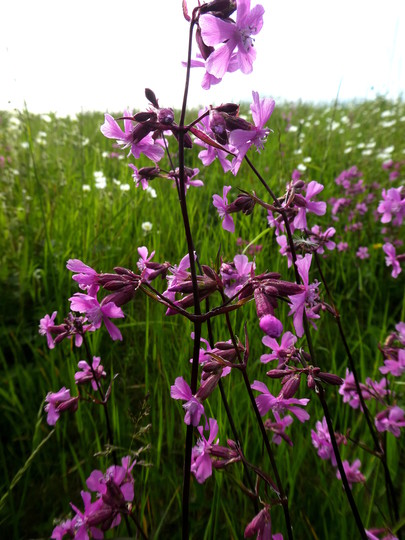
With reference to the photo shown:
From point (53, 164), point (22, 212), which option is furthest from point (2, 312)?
point (53, 164)

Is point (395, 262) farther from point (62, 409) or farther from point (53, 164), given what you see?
point (53, 164)

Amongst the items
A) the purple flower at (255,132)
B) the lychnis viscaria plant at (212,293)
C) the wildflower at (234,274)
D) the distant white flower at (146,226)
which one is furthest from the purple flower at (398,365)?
the distant white flower at (146,226)

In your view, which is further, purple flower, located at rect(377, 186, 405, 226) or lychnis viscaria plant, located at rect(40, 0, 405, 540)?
purple flower, located at rect(377, 186, 405, 226)

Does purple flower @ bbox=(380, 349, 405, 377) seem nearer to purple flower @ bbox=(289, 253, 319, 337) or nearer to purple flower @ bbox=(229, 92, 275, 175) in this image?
Result: purple flower @ bbox=(289, 253, 319, 337)

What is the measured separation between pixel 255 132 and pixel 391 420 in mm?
941

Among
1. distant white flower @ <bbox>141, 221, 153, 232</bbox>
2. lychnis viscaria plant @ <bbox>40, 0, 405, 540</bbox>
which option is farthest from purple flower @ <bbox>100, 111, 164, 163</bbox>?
distant white flower @ <bbox>141, 221, 153, 232</bbox>

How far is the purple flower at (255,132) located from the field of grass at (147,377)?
46cm

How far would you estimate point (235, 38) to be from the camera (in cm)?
75

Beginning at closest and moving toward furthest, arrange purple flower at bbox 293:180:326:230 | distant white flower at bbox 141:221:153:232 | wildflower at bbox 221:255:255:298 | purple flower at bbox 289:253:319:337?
purple flower at bbox 289:253:319:337 < wildflower at bbox 221:255:255:298 < purple flower at bbox 293:180:326:230 < distant white flower at bbox 141:221:153:232

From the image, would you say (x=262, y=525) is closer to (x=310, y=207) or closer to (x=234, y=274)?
(x=234, y=274)

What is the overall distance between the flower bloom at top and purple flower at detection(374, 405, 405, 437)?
101cm

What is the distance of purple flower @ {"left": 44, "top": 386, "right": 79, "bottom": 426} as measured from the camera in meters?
1.08

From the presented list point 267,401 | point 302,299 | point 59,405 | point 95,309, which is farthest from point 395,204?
point 59,405

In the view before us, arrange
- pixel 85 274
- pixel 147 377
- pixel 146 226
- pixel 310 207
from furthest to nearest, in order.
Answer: pixel 146 226 < pixel 147 377 < pixel 310 207 < pixel 85 274
